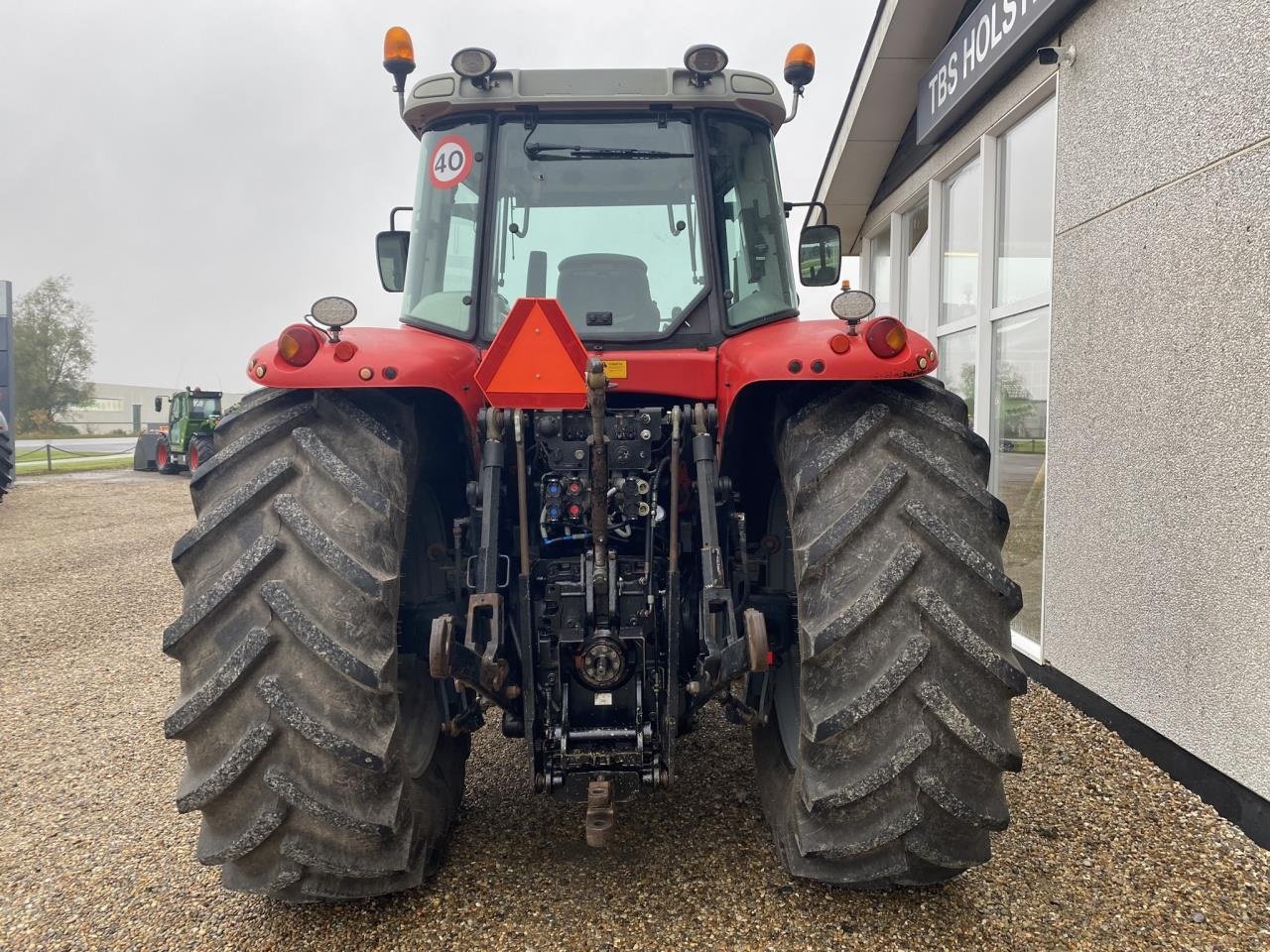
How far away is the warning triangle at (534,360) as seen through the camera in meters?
2.02

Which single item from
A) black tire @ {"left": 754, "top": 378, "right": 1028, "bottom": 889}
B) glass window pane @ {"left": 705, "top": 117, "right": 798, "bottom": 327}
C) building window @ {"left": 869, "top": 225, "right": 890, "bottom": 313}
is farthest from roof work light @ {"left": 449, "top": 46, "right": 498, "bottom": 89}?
building window @ {"left": 869, "top": 225, "right": 890, "bottom": 313}

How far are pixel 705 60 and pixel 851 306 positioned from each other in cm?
112

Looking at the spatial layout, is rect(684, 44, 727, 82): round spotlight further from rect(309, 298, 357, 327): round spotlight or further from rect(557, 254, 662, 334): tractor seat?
rect(309, 298, 357, 327): round spotlight

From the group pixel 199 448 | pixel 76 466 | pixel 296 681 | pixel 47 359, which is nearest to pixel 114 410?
pixel 47 359

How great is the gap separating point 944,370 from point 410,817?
5490 mm

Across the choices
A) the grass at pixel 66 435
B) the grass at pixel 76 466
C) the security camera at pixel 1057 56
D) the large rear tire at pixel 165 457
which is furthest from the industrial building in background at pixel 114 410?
the security camera at pixel 1057 56

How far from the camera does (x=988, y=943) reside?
7.16 feet

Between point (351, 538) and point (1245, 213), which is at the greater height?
point (1245, 213)

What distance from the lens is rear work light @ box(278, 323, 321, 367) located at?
209 cm

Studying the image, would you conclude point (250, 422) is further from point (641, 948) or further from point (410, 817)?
point (641, 948)

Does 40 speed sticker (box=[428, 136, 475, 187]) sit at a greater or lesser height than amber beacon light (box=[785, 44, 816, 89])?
lesser

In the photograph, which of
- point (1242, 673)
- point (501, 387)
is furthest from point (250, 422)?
point (1242, 673)

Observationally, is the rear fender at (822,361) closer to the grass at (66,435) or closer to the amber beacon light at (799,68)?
the amber beacon light at (799,68)

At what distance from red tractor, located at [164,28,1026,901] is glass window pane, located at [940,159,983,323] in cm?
325
